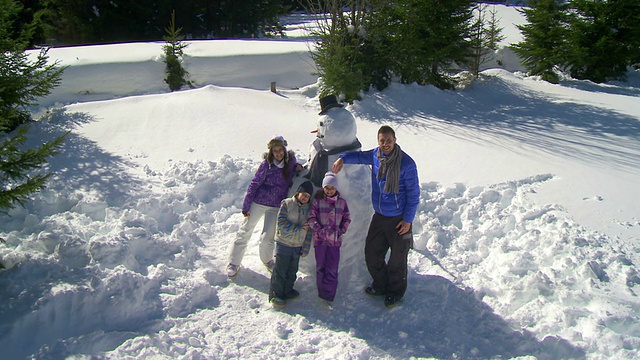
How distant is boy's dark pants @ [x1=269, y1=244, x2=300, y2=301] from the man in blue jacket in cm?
75

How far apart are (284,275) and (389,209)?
1214 millimetres

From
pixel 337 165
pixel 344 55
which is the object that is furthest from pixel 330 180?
pixel 344 55

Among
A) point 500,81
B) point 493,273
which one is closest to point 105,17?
point 500,81

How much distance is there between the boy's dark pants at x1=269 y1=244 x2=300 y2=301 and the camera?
4457 millimetres

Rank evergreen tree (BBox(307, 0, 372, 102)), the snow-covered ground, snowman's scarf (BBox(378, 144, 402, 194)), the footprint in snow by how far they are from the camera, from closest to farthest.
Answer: the snow-covered ground → snowman's scarf (BBox(378, 144, 402, 194)) → the footprint in snow → evergreen tree (BBox(307, 0, 372, 102))

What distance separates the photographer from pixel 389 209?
4359mm

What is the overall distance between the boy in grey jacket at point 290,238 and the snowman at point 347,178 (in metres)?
0.34

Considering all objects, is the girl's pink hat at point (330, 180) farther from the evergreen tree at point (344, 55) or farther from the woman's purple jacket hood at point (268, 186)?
the evergreen tree at point (344, 55)

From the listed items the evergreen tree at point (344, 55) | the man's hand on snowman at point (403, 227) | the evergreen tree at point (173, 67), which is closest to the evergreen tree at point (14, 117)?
A: the man's hand on snowman at point (403, 227)

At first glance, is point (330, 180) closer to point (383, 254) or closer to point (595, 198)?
point (383, 254)

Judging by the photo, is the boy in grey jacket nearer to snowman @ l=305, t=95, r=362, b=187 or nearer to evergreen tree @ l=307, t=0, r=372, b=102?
snowman @ l=305, t=95, r=362, b=187

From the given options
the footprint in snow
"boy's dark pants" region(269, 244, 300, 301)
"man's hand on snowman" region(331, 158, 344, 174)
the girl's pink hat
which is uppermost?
"man's hand on snowman" region(331, 158, 344, 174)

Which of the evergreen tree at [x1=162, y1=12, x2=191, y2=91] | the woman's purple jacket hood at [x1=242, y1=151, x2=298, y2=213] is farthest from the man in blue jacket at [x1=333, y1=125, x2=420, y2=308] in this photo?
the evergreen tree at [x1=162, y1=12, x2=191, y2=91]

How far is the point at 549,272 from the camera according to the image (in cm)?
459
